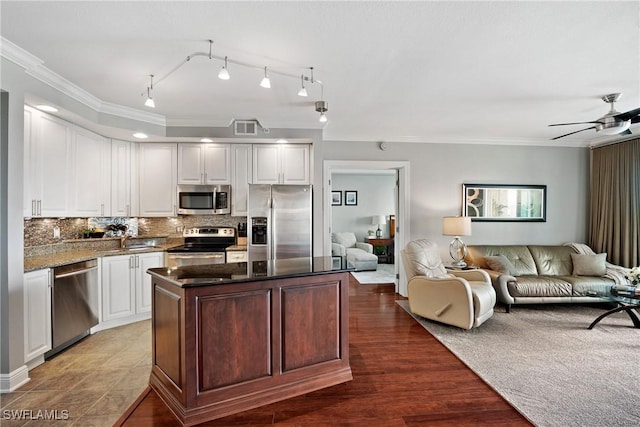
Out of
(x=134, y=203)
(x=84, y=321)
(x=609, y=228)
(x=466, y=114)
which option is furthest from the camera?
(x=609, y=228)

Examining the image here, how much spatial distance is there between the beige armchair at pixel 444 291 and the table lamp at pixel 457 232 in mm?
522

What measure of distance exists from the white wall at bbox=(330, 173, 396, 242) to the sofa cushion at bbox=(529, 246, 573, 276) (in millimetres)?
4310

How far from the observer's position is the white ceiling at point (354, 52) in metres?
1.99

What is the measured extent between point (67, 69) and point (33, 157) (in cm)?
92

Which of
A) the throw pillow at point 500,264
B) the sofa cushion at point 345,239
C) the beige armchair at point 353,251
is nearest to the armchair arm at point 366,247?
the beige armchair at point 353,251

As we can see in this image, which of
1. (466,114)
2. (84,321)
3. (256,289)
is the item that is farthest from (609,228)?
(84,321)

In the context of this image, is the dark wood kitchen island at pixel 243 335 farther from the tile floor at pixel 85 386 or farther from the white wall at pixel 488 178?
the white wall at pixel 488 178

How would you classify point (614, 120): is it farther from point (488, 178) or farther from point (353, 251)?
point (353, 251)

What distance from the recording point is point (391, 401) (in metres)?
2.23

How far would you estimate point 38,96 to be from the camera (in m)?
2.75

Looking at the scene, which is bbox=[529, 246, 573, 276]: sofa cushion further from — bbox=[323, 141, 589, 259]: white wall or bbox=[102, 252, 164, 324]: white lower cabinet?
bbox=[102, 252, 164, 324]: white lower cabinet

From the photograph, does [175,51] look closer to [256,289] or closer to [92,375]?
[256,289]

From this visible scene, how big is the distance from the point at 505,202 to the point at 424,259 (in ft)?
→ 7.53

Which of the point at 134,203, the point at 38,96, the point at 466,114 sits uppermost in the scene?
the point at 466,114
